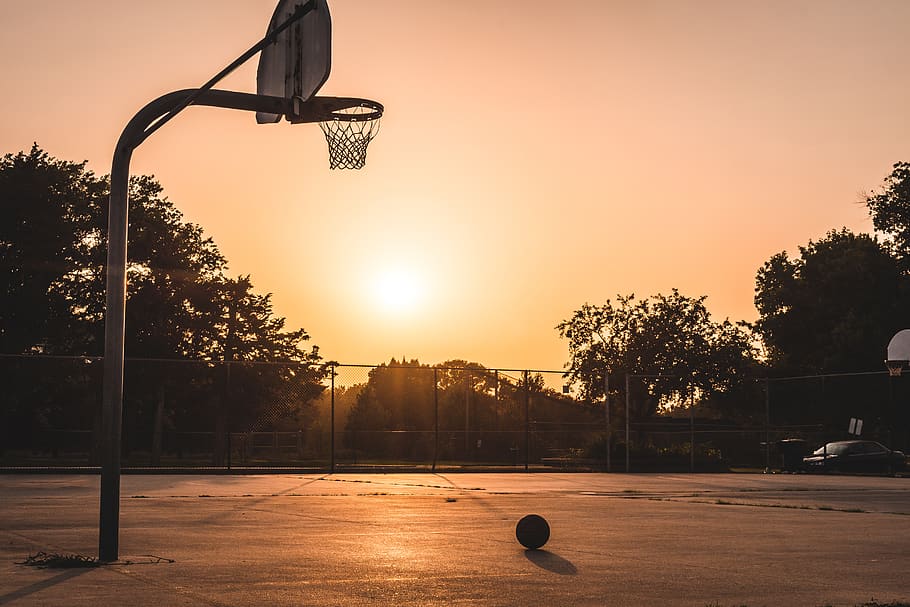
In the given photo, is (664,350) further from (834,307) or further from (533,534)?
(533,534)

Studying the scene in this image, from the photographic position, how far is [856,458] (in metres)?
38.4

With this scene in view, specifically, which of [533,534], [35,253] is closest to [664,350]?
[35,253]

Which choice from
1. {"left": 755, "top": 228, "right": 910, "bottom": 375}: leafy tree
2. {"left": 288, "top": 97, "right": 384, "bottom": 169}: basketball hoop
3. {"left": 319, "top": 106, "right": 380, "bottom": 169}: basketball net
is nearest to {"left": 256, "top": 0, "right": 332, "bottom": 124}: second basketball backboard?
{"left": 288, "top": 97, "right": 384, "bottom": 169}: basketball hoop

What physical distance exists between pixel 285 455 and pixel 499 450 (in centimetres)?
820

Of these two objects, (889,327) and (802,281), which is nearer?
(889,327)

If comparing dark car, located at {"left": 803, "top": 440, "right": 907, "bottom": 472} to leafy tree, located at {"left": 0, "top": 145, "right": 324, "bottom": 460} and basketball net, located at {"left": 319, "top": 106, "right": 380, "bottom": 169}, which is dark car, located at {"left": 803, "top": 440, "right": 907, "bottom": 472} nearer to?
leafy tree, located at {"left": 0, "top": 145, "right": 324, "bottom": 460}

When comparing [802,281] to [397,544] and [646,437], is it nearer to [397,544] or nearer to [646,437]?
[646,437]

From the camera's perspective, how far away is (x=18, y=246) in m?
54.3

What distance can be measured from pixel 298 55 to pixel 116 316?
3042 millimetres

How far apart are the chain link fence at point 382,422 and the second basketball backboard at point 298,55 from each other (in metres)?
24.0

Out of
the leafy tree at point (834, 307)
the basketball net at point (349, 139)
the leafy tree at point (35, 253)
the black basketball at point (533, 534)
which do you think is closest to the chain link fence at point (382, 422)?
the leafy tree at point (35, 253)

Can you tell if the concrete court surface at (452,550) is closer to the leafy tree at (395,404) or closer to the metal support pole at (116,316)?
the metal support pole at (116,316)

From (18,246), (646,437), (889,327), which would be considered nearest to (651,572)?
(646,437)

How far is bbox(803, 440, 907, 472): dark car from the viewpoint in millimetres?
38375
